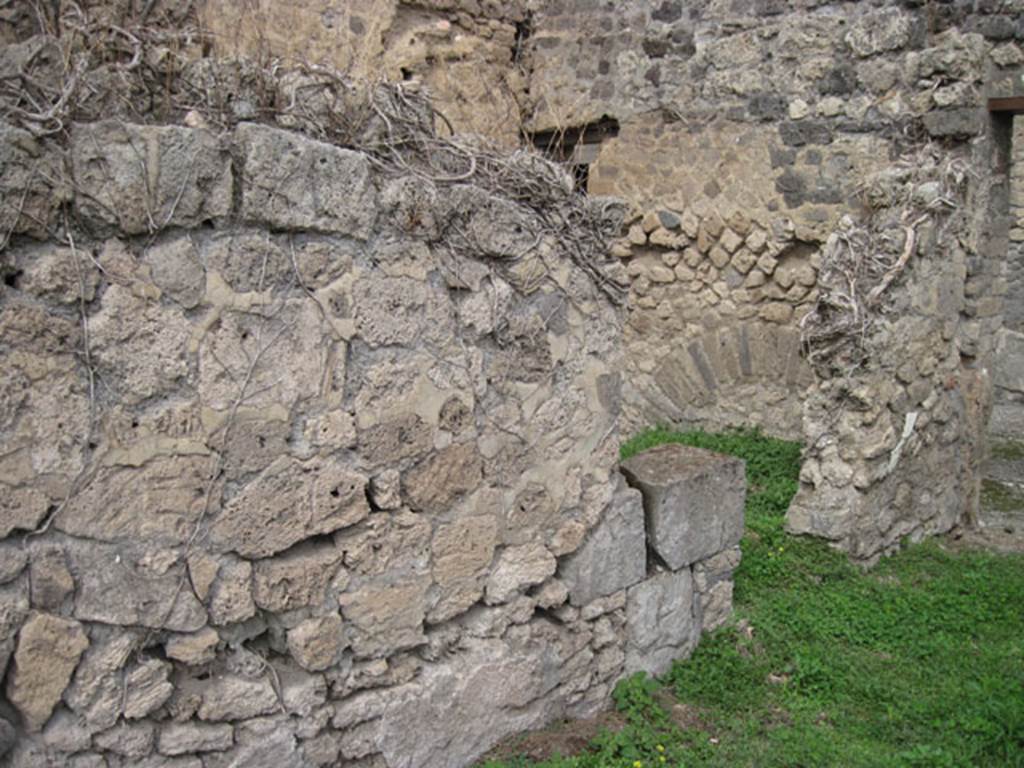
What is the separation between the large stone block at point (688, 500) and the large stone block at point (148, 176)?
7.34 ft

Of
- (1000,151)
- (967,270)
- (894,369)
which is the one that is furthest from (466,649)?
(1000,151)

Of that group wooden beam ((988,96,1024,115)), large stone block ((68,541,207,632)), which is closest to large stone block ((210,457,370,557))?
large stone block ((68,541,207,632))

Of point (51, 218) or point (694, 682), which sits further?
point (694, 682)

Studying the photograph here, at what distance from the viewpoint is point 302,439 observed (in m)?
2.84

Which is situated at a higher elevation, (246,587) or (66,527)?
(66,527)

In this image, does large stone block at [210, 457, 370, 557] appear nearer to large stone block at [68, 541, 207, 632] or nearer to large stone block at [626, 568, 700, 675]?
large stone block at [68, 541, 207, 632]

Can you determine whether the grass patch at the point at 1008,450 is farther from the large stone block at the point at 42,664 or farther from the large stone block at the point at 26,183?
the large stone block at the point at 26,183

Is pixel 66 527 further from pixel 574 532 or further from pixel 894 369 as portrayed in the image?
pixel 894 369

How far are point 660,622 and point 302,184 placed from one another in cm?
248

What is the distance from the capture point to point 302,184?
8.89 ft

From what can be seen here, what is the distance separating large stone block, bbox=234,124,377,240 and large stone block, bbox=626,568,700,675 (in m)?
2.05

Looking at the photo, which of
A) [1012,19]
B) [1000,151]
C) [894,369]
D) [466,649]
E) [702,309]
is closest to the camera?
[466,649]

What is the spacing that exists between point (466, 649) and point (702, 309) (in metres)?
4.66

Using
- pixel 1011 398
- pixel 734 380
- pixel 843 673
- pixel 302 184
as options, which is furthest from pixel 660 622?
pixel 1011 398
